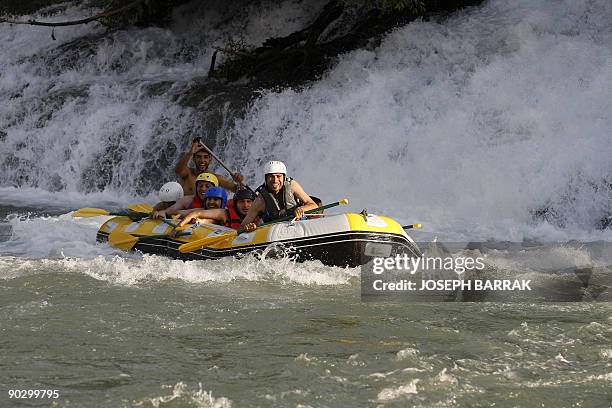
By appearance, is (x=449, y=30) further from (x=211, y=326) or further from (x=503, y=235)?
(x=211, y=326)

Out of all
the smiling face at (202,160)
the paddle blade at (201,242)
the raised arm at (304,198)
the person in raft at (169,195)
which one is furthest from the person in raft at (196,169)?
the paddle blade at (201,242)

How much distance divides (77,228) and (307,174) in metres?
3.44

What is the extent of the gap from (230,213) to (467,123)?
15.4ft

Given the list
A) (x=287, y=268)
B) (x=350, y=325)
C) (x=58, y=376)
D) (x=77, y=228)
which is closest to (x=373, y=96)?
(x=77, y=228)

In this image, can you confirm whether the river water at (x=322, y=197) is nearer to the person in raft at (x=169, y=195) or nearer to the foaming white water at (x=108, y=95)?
the foaming white water at (x=108, y=95)

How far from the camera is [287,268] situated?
7848mm

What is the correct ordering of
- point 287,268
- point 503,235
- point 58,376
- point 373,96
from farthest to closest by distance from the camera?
point 373,96
point 503,235
point 287,268
point 58,376

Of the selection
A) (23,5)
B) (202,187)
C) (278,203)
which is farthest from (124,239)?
(23,5)

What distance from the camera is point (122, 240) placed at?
9680 mm

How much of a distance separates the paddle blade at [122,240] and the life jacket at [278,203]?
1.66 metres

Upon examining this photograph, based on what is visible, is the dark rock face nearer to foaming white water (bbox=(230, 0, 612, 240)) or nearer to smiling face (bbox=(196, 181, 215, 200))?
foaming white water (bbox=(230, 0, 612, 240))

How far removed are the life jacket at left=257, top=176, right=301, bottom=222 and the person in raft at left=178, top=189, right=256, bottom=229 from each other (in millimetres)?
398

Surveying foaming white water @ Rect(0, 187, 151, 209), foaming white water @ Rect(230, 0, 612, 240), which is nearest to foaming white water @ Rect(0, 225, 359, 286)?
foaming white water @ Rect(230, 0, 612, 240)

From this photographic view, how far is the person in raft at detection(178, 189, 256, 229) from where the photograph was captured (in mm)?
8969
